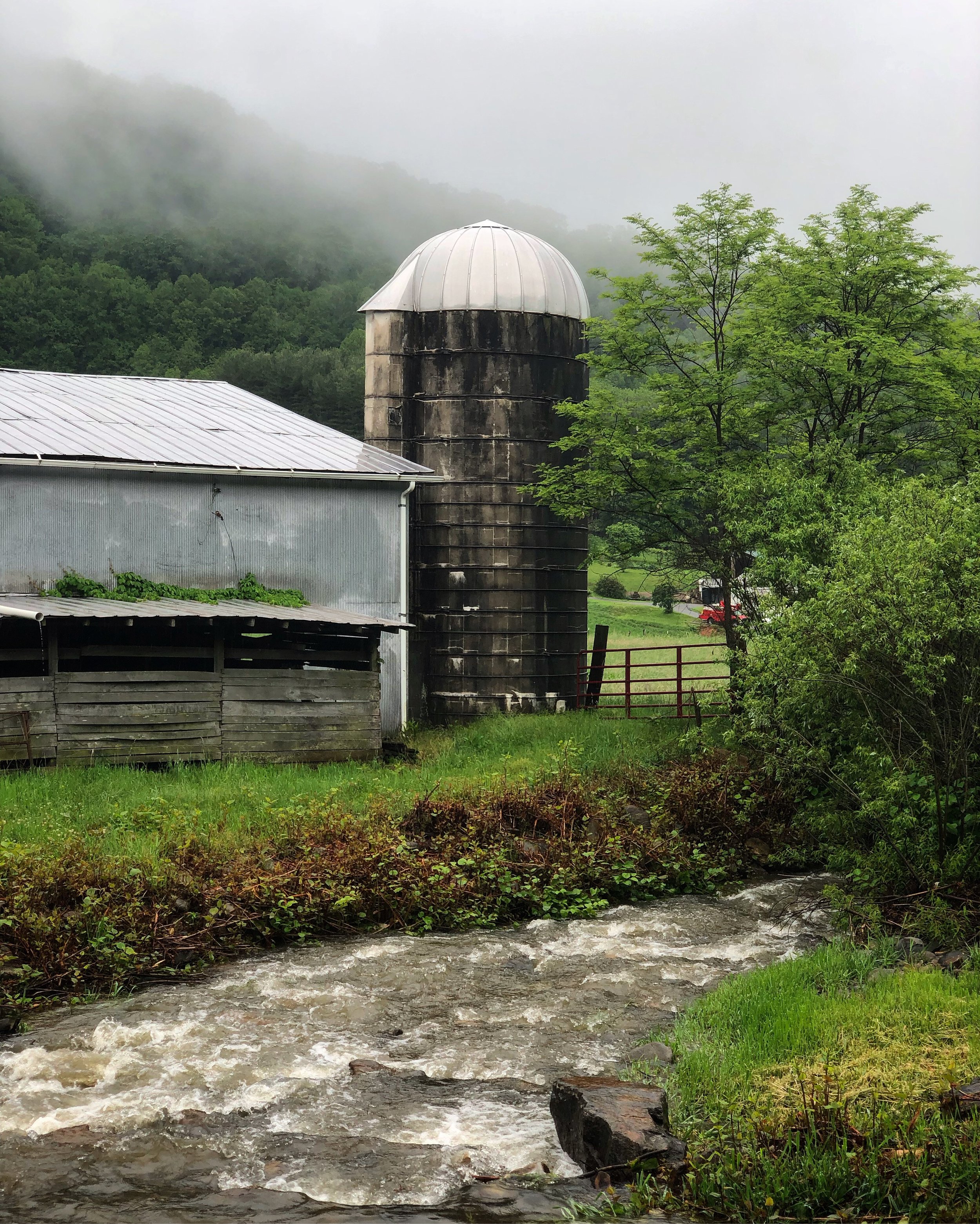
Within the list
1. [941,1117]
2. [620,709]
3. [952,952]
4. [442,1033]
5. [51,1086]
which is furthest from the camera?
[620,709]

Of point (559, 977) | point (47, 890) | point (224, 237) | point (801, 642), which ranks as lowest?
point (559, 977)

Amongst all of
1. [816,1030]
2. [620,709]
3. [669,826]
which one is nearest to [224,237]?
[620,709]

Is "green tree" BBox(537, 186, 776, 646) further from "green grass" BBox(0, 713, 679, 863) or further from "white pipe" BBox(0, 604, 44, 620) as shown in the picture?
"white pipe" BBox(0, 604, 44, 620)

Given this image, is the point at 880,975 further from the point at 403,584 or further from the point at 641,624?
the point at 641,624

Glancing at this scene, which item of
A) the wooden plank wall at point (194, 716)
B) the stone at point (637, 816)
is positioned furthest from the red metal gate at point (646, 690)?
the wooden plank wall at point (194, 716)

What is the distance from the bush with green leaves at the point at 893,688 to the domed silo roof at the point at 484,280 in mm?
13218

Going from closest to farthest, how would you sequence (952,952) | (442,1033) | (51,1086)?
(51,1086)
(442,1033)
(952,952)

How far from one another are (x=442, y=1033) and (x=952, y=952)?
15.5 ft

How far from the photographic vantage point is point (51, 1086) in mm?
8695

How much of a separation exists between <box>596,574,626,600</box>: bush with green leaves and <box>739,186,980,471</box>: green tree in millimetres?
44724

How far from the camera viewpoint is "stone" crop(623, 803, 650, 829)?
53.5 feet

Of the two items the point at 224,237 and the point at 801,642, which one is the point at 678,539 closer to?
the point at 801,642

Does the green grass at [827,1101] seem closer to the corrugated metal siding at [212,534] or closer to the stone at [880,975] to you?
the stone at [880,975]

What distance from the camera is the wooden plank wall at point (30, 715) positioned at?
17.5 metres
